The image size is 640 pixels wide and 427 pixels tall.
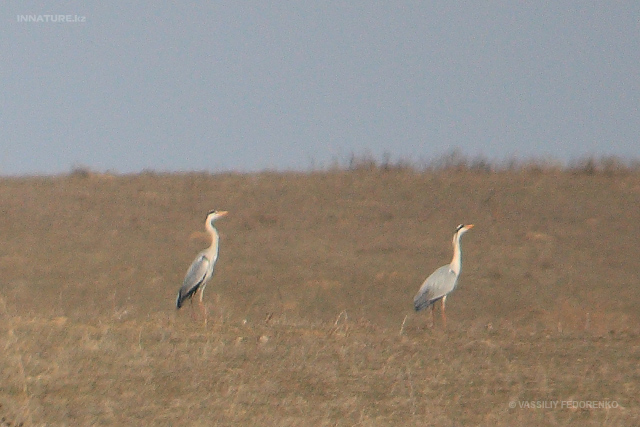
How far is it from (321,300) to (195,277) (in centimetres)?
434

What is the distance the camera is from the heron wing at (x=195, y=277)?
40.5ft

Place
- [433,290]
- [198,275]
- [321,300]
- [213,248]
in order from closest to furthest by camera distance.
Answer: [198,275] < [433,290] < [213,248] < [321,300]

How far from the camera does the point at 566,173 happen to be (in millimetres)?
24359

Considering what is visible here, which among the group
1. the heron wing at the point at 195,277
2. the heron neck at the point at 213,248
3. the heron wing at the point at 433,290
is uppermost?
the heron neck at the point at 213,248

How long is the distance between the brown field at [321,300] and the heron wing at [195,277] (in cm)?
54

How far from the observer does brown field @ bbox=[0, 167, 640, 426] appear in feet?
22.2

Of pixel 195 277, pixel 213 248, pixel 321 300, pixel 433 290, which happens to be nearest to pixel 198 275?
pixel 195 277

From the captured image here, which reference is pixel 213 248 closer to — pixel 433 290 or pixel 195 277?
pixel 195 277

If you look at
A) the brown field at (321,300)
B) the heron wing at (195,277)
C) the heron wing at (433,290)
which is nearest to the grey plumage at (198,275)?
the heron wing at (195,277)

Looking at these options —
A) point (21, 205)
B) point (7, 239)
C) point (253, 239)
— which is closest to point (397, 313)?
point (253, 239)

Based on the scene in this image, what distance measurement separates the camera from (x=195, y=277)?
12375 mm

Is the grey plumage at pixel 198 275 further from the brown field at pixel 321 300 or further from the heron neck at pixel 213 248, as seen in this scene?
the brown field at pixel 321 300

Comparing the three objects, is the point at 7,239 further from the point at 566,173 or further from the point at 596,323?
the point at 566,173

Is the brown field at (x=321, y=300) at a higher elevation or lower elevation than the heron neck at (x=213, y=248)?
lower
